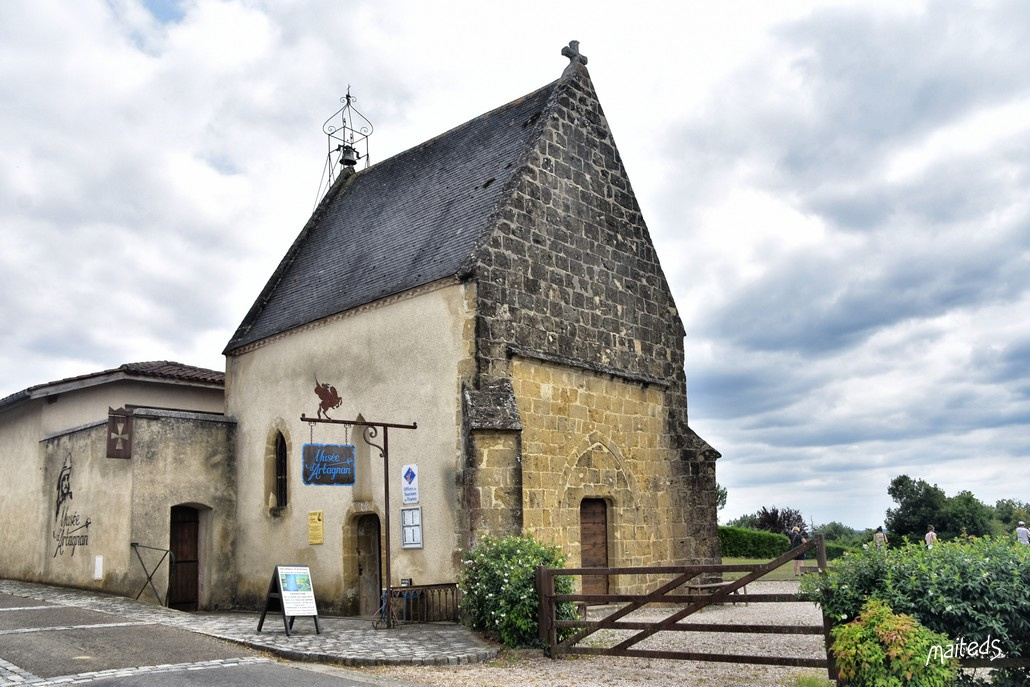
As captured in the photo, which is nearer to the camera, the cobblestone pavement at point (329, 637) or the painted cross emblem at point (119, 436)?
the cobblestone pavement at point (329, 637)

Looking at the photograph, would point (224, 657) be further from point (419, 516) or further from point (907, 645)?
point (907, 645)

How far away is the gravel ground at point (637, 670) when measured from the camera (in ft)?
31.3

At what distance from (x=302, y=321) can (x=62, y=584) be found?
7.58 meters

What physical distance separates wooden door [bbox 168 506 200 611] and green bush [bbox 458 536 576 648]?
320 inches

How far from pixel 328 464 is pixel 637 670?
5.79 m

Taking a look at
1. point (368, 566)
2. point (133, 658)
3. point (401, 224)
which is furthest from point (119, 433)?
point (133, 658)

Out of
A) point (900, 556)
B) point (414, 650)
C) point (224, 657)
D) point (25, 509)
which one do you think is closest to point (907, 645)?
point (900, 556)

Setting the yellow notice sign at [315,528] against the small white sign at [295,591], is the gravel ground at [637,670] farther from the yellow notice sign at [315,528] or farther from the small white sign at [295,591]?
the yellow notice sign at [315,528]

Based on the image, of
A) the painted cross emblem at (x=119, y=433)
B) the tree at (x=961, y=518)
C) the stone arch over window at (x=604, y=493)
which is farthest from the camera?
the tree at (x=961, y=518)

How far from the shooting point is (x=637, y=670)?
10250mm

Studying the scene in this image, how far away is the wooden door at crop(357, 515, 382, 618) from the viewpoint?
639 inches

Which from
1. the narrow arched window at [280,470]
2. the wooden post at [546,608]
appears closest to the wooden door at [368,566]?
the narrow arched window at [280,470]

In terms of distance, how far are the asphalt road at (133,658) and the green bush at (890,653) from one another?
4.58 meters

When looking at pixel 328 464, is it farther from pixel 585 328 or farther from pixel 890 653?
pixel 890 653
